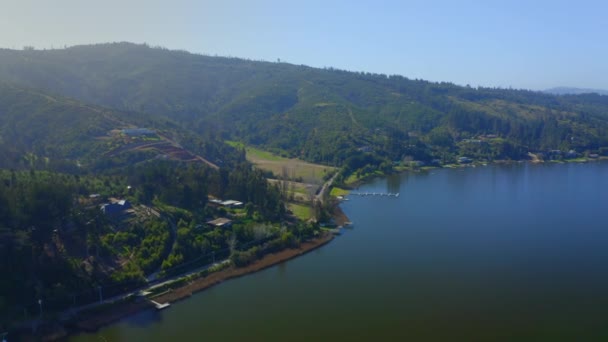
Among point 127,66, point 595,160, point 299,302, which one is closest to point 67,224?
point 299,302

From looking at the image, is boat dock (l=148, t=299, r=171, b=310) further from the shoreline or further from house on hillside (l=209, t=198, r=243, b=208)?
house on hillside (l=209, t=198, r=243, b=208)

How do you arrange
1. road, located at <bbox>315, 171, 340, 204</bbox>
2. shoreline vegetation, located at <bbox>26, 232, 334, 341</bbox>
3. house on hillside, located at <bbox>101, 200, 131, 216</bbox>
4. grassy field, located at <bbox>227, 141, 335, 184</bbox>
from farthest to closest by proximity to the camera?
grassy field, located at <bbox>227, 141, 335, 184</bbox>, road, located at <bbox>315, 171, 340, 204</bbox>, house on hillside, located at <bbox>101, 200, 131, 216</bbox>, shoreline vegetation, located at <bbox>26, 232, 334, 341</bbox>

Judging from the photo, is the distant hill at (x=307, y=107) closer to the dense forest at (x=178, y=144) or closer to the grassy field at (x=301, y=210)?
the dense forest at (x=178, y=144)

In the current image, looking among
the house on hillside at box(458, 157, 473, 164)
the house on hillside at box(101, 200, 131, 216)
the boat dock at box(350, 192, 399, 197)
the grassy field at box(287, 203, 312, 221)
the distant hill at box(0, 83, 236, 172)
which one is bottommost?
the boat dock at box(350, 192, 399, 197)

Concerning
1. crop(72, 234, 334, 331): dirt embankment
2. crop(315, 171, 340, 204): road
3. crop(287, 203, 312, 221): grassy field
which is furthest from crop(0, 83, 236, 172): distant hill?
crop(72, 234, 334, 331): dirt embankment

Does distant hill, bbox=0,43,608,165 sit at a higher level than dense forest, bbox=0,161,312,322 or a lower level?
higher

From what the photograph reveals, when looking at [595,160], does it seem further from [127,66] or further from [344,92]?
[127,66]

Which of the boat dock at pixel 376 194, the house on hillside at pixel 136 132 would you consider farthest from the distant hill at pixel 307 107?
the house on hillside at pixel 136 132
